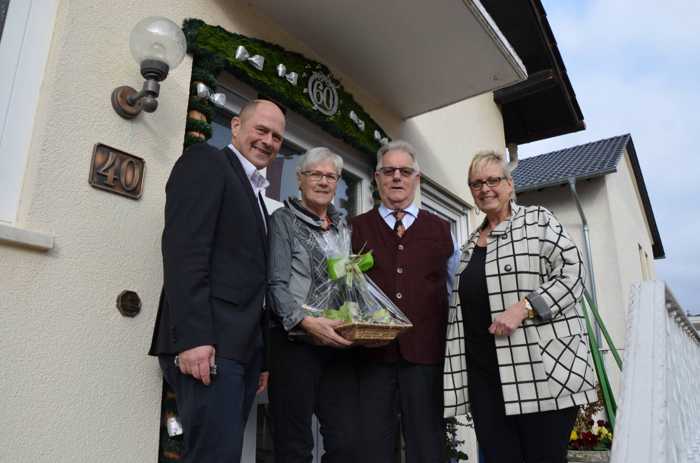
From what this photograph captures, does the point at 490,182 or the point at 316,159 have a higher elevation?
the point at 316,159

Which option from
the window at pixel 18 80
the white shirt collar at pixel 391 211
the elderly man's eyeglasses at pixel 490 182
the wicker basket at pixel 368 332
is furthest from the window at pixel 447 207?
the window at pixel 18 80

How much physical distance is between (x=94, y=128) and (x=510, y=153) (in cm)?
634

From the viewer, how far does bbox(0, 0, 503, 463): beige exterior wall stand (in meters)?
1.62

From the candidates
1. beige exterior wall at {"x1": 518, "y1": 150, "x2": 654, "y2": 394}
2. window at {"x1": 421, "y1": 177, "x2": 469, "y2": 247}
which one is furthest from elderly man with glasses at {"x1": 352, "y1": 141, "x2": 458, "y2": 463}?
beige exterior wall at {"x1": 518, "y1": 150, "x2": 654, "y2": 394}

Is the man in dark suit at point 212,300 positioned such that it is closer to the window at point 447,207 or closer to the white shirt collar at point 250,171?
the white shirt collar at point 250,171

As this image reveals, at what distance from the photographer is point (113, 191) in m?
1.95

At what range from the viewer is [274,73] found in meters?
2.80

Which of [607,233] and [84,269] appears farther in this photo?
[607,233]

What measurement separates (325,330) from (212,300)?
1.36 ft

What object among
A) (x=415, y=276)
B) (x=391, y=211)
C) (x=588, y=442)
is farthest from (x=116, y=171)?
(x=588, y=442)

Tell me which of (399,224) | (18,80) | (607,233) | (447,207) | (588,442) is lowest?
(588,442)

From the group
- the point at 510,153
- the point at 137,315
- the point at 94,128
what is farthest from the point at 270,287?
the point at 510,153

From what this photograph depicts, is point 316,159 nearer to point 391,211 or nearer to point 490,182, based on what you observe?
point 391,211

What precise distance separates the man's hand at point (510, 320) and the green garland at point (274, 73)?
1.71 metres
